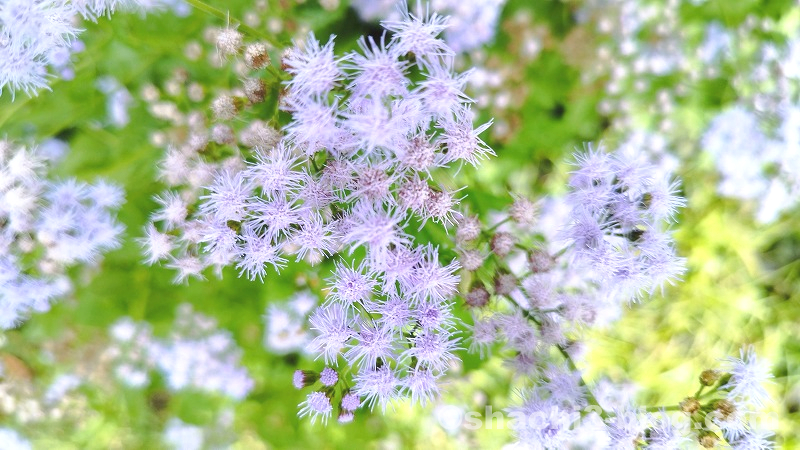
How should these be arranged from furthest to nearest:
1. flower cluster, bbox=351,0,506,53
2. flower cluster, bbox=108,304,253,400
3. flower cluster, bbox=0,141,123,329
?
flower cluster, bbox=108,304,253,400
flower cluster, bbox=351,0,506,53
flower cluster, bbox=0,141,123,329

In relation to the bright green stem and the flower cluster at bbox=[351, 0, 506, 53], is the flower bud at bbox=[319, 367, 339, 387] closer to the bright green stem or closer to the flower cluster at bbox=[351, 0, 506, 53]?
the bright green stem

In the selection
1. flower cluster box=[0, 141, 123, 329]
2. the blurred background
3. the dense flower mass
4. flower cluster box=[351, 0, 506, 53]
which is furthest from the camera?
flower cluster box=[351, 0, 506, 53]

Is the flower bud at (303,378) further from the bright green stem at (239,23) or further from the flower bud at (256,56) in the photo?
the bright green stem at (239,23)

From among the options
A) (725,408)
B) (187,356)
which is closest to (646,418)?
(725,408)

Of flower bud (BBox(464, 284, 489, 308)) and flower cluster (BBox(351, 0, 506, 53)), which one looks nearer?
flower bud (BBox(464, 284, 489, 308))

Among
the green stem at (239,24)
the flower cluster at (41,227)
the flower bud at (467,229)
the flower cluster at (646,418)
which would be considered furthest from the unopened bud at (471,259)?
the flower cluster at (41,227)

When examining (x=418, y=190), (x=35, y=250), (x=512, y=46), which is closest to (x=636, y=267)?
(x=418, y=190)

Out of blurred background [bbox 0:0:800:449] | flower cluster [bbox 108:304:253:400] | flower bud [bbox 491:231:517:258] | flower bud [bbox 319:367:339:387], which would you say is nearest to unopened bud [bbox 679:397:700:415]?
blurred background [bbox 0:0:800:449]
